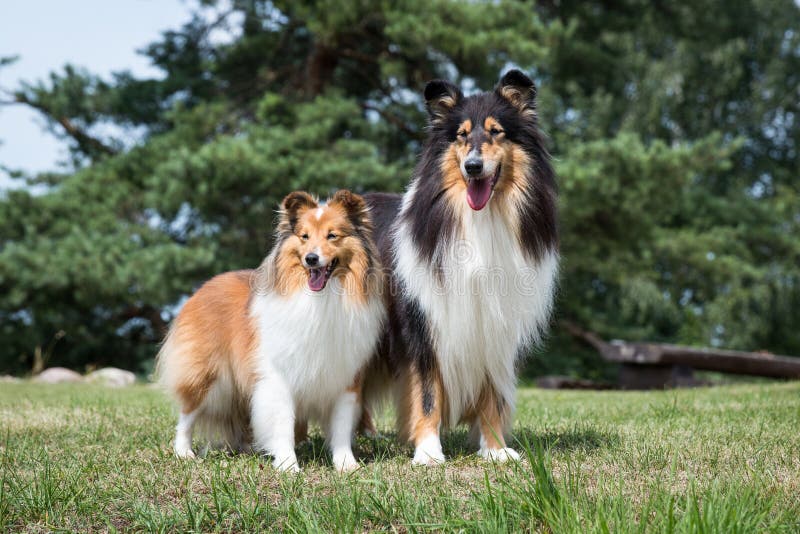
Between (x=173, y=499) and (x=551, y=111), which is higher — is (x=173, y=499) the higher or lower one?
the lower one

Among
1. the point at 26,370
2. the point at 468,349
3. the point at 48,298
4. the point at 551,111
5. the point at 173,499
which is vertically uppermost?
the point at 551,111

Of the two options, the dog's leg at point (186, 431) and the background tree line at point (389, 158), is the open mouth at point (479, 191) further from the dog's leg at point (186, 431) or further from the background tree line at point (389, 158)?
the background tree line at point (389, 158)

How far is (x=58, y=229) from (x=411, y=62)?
6.44m

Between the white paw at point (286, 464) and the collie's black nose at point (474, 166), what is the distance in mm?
1686

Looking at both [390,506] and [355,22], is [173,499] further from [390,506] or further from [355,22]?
[355,22]

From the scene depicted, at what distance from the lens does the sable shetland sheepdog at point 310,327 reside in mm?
3891

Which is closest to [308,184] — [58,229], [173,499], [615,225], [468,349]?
[58,229]

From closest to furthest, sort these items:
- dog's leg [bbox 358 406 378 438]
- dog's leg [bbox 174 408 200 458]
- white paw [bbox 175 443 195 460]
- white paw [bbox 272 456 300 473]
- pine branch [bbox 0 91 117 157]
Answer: white paw [bbox 272 456 300 473] → white paw [bbox 175 443 195 460] → dog's leg [bbox 174 408 200 458] → dog's leg [bbox 358 406 378 438] → pine branch [bbox 0 91 117 157]

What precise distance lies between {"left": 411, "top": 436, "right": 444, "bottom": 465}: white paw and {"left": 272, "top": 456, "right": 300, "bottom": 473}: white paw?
61 centimetres

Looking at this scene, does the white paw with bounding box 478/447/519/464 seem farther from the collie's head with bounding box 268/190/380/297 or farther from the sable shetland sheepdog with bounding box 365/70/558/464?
the collie's head with bounding box 268/190/380/297

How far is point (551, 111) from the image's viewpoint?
15.1m

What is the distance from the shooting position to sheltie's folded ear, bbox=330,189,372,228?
13.2ft

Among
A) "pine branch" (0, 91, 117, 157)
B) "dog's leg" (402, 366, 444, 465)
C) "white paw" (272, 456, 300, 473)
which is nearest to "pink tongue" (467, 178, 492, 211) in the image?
"dog's leg" (402, 366, 444, 465)

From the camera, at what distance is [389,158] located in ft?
45.7
